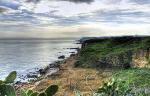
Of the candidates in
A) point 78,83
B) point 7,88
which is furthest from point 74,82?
point 7,88

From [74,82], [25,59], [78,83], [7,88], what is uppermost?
[7,88]

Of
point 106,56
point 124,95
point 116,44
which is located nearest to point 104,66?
point 106,56

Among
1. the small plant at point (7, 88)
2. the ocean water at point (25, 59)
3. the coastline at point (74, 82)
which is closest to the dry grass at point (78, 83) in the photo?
the coastline at point (74, 82)

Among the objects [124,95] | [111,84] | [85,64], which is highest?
[111,84]

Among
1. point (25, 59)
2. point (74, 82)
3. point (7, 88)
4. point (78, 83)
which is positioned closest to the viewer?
point (7, 88)

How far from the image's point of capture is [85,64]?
24422 mm

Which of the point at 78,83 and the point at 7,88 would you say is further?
the point at 78,83

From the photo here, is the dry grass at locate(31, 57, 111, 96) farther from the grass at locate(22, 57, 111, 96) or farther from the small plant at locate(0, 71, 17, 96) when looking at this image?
the small plant at locate(0, 71, 17, 96)

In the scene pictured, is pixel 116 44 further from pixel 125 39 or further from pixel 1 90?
pixel 1 90

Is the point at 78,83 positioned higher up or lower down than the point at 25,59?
higher up

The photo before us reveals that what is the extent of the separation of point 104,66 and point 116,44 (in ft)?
28.1

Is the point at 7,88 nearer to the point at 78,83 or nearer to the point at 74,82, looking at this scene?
the point at 78,83

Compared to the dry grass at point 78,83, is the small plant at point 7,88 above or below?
above

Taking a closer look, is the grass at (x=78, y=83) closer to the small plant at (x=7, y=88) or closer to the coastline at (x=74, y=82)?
the coastline at (x=74, y=82)
